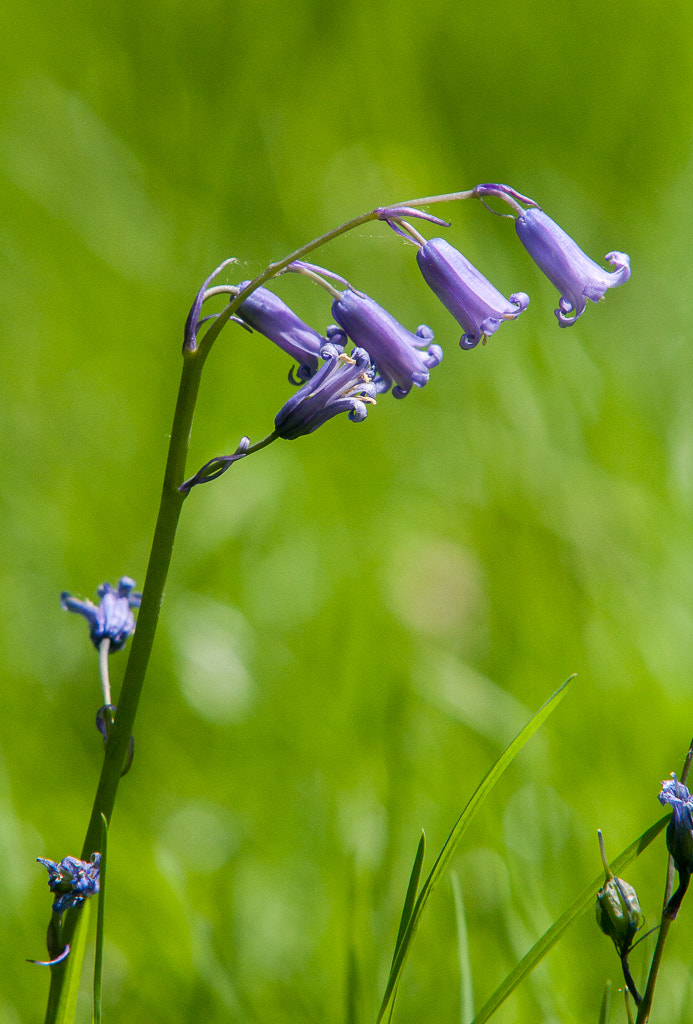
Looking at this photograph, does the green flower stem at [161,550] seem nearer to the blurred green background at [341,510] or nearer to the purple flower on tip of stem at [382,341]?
the purple flower on tip of stem at [382,341]

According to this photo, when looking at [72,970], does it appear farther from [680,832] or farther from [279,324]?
[279,324]

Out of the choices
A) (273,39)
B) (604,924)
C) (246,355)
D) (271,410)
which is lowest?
(604,924)

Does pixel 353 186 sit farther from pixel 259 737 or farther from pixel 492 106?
pixel 259 737

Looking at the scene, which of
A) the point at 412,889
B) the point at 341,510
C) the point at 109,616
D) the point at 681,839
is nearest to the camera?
the point at 681,839

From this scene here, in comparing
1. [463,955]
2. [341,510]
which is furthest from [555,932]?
[341,510]

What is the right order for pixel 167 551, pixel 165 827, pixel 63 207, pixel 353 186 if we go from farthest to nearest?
pixel 353 186, pixel 63 207, pixel 165 827, pixel 167 551

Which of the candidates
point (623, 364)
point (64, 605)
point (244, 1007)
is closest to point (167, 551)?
point (64, 605)

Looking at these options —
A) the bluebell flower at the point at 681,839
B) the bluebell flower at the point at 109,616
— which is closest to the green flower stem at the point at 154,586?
the bluebell flower at the point at 109,616
